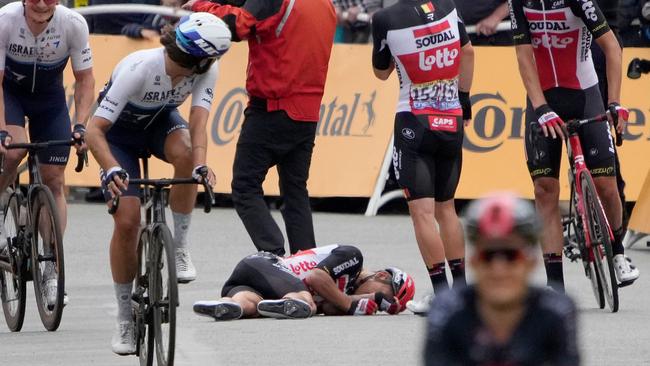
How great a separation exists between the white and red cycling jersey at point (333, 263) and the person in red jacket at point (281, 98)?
2.46ft

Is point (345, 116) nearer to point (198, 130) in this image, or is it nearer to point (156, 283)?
point (198, 130)

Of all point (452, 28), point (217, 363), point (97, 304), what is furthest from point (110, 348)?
point (452, 28)

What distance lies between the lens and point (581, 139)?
9.74 m

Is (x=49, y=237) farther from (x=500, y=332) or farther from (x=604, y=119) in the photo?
(x=500, y=332)

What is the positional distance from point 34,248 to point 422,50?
249 cm

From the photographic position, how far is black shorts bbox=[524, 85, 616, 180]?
9680 millimetres

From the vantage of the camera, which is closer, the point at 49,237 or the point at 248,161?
the point at 49,237

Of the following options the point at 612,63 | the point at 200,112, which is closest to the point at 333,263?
the point at 200,112

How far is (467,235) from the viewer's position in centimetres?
377

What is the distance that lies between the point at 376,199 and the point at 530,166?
5711 mm

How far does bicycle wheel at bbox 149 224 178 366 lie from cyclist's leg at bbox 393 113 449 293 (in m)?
2.30

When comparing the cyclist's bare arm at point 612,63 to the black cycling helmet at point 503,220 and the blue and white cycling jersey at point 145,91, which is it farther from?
the black cycling helmet at point 503,220

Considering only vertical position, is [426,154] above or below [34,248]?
above

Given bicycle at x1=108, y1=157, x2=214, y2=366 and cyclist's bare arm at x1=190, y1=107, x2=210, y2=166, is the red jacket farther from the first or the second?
bicycle at x1=108, y1=157, x2=214, y2=366
